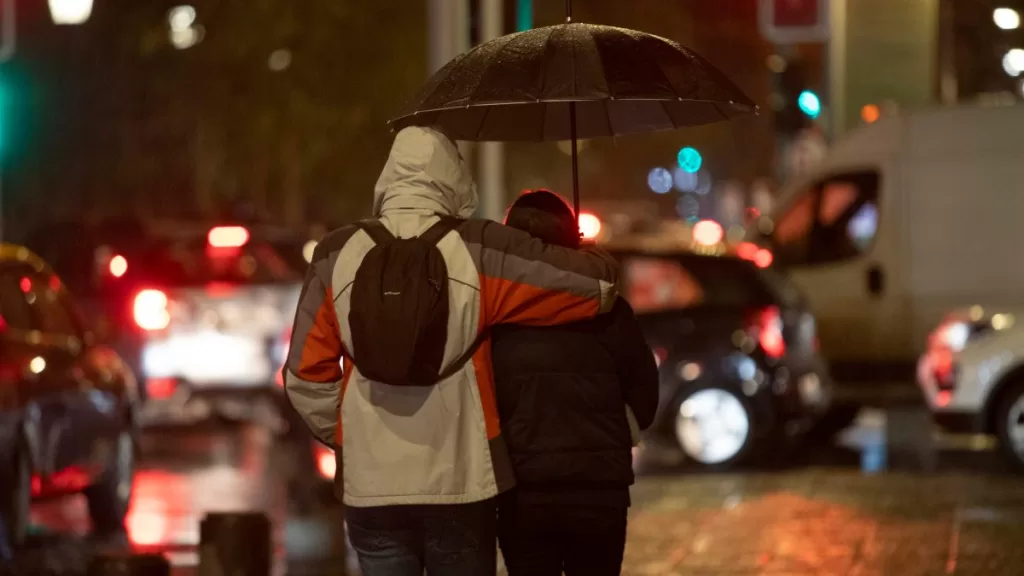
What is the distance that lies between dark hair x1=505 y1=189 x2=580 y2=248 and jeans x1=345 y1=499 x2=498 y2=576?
29.1 inches

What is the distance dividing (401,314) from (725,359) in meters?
8.68

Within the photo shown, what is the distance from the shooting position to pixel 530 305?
16.2 ft

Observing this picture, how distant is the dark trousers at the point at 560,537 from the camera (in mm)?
5070

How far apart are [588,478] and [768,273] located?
28.6 ft

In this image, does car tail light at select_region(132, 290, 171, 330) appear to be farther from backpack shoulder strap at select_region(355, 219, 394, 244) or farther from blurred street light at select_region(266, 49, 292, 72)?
blurred street light at select_region(266, 49, 292, 72)

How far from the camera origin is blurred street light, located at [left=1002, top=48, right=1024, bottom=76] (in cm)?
2098

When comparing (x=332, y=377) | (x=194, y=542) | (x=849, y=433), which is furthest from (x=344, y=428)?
(x=849, y=433)

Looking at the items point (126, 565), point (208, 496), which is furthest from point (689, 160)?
point (126, 565)

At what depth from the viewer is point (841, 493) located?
38.8 ft

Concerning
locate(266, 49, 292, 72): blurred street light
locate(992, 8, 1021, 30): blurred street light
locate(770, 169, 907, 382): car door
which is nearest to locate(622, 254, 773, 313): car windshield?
locate(770, 169, 907, 382): car door

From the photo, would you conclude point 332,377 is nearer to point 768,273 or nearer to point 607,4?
point 768,273

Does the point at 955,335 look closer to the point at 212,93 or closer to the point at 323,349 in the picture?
the point at 323,349

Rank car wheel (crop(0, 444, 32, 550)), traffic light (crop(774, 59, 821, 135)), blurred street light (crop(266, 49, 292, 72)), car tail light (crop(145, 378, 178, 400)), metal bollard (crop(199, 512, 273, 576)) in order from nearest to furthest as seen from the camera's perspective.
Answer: metal bollard (crop(199, 512, 273, 576)) < car wheel (crop(0, 444, 32, 550)) < car tail light (crop(145, 378, 178, 400)) < traffic light (crop(774, 59, 821, 135)) < blurred street light (crop(266, 49, 292, 72))

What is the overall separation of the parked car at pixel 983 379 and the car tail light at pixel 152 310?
569 centimetres
